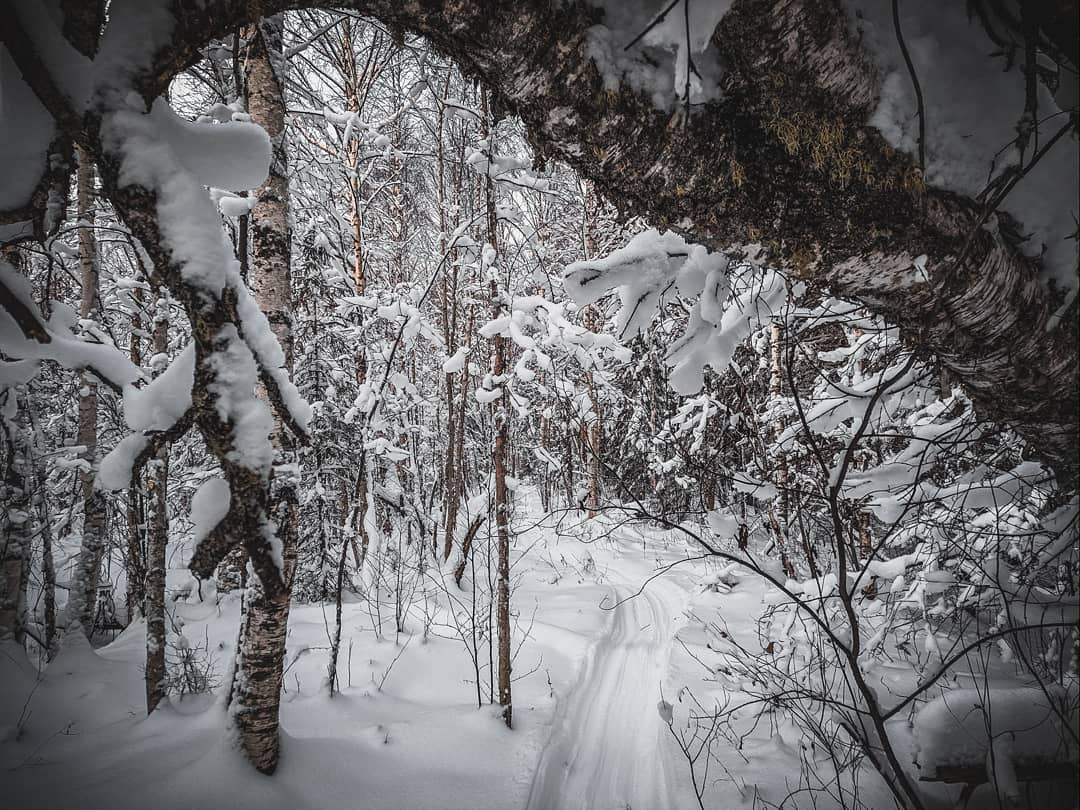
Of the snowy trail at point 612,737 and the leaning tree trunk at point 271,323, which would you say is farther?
the snowy trail at point 612,737

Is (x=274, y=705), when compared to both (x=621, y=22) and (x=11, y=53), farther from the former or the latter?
(x=621, y=22)

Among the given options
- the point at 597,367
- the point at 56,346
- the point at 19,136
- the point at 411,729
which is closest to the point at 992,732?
the point at 411,729

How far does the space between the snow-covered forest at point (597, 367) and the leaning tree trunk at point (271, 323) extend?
22mm

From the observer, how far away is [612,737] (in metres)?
3.99

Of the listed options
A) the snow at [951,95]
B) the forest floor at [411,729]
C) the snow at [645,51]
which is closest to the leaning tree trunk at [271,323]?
the forest floor at [411,729]

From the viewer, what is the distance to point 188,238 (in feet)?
2.57

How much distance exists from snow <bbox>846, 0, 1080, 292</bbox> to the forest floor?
150 centimetres

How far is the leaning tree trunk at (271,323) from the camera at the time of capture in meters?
2.59

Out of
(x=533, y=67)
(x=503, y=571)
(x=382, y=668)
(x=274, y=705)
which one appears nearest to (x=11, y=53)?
(x=533, y=67)

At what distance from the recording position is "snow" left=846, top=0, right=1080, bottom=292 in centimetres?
110

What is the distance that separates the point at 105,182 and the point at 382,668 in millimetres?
4971

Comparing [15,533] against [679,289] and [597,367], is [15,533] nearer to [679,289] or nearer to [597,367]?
[597,367]

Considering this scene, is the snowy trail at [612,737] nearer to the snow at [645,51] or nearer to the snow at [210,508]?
the snow at [210,508]

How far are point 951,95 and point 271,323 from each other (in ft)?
10.6
